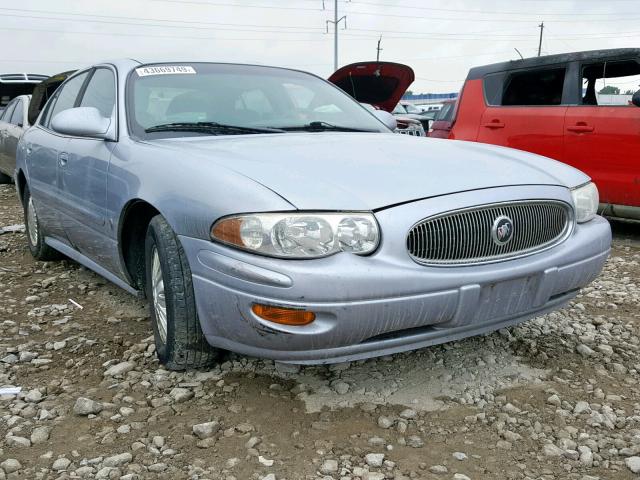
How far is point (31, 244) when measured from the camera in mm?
4871

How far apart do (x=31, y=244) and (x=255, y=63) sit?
7.92ft

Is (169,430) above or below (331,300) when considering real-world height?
below

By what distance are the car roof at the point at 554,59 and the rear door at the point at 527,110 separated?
0.16ft

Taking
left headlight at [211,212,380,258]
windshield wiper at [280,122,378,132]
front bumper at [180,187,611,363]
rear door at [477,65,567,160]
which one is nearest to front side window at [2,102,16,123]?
rear door at [477,65,567,160]

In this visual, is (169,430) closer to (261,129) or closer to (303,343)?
(303,343)

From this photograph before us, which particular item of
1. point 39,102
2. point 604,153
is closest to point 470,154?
point 604,153

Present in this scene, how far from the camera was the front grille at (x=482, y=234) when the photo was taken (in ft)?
7.23

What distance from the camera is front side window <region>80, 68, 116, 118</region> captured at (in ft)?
11.1

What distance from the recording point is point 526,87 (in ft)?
19.5

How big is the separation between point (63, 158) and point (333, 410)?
7.35 feet

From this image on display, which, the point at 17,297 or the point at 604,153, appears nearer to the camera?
the point at 17,297

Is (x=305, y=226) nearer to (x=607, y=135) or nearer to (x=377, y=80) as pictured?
(x=607, y=135)

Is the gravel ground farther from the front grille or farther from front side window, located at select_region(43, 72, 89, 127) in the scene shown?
front side window, located at select_region(43, 72, 89, 127)

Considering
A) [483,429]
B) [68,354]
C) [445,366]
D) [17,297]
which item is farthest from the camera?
[17,297]
